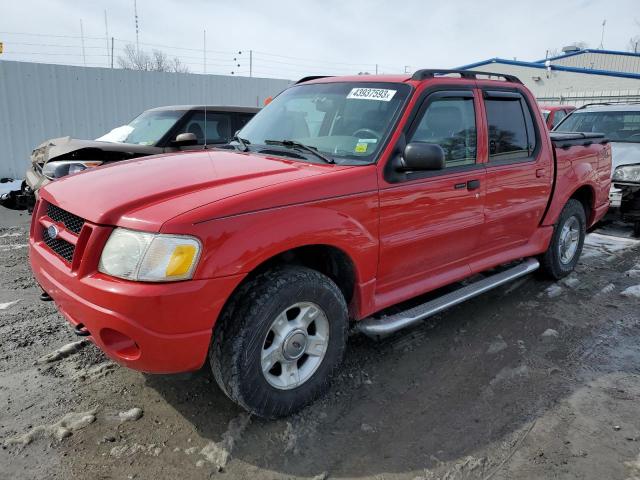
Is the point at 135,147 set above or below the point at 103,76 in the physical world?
below

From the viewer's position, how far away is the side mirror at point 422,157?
302cm

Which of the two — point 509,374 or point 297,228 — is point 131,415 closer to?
point 297,228

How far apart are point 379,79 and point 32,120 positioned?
10883 mm

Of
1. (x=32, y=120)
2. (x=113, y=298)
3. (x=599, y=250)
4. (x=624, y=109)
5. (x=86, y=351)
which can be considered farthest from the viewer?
(x=32, y=120)

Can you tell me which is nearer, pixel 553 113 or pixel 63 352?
pixel 63 352

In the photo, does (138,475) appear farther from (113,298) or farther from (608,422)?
(608,422)

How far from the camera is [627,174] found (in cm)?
673

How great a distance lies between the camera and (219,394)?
121 inches

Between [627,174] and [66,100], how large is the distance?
11.7 meters

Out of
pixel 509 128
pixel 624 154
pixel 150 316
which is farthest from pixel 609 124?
pixel 150 316

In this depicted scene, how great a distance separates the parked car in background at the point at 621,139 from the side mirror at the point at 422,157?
4954 mm

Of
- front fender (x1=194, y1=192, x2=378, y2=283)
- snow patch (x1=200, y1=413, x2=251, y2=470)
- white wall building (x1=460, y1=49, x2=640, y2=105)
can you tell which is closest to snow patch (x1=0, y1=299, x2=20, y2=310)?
snow patch (x1=200, y1=413, x2=251, y2=470)

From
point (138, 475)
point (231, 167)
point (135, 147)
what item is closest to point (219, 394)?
point (138, 475)

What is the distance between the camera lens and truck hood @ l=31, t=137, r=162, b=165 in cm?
616
